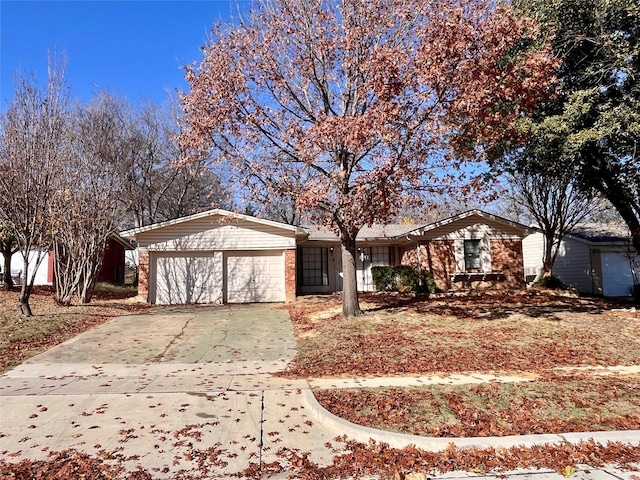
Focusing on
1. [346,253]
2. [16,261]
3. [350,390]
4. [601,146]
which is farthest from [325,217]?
[16,261]

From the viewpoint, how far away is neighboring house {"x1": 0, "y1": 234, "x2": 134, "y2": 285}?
24991mm

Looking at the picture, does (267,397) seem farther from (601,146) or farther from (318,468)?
(601,146)

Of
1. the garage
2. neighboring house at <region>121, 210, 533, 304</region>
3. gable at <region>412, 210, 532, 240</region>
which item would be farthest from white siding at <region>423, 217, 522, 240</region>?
the garage

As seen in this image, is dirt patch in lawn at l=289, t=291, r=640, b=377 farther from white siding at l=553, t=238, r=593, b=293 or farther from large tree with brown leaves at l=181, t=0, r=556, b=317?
white siding at l=553, t=238, r=593, b=293

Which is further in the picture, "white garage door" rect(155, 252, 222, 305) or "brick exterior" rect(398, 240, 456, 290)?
"brick exterior" rect(398, 240, 456, 290)

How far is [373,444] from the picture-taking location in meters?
4.64

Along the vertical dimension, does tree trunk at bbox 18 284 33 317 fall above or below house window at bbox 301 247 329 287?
below

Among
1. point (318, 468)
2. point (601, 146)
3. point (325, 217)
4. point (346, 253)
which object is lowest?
point (318, 468)

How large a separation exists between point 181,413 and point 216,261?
1278 cm

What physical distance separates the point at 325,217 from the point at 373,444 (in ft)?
23.3

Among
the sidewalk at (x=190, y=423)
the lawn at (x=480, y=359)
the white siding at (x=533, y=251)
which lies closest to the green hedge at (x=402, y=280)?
the lawn at (x=480, y=359)

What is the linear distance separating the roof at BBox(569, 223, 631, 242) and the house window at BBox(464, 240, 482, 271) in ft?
21.2

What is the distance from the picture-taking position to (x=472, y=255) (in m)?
20.5

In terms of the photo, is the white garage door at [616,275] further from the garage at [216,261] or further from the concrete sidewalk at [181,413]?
the concrete sidewalk at [181,413]
